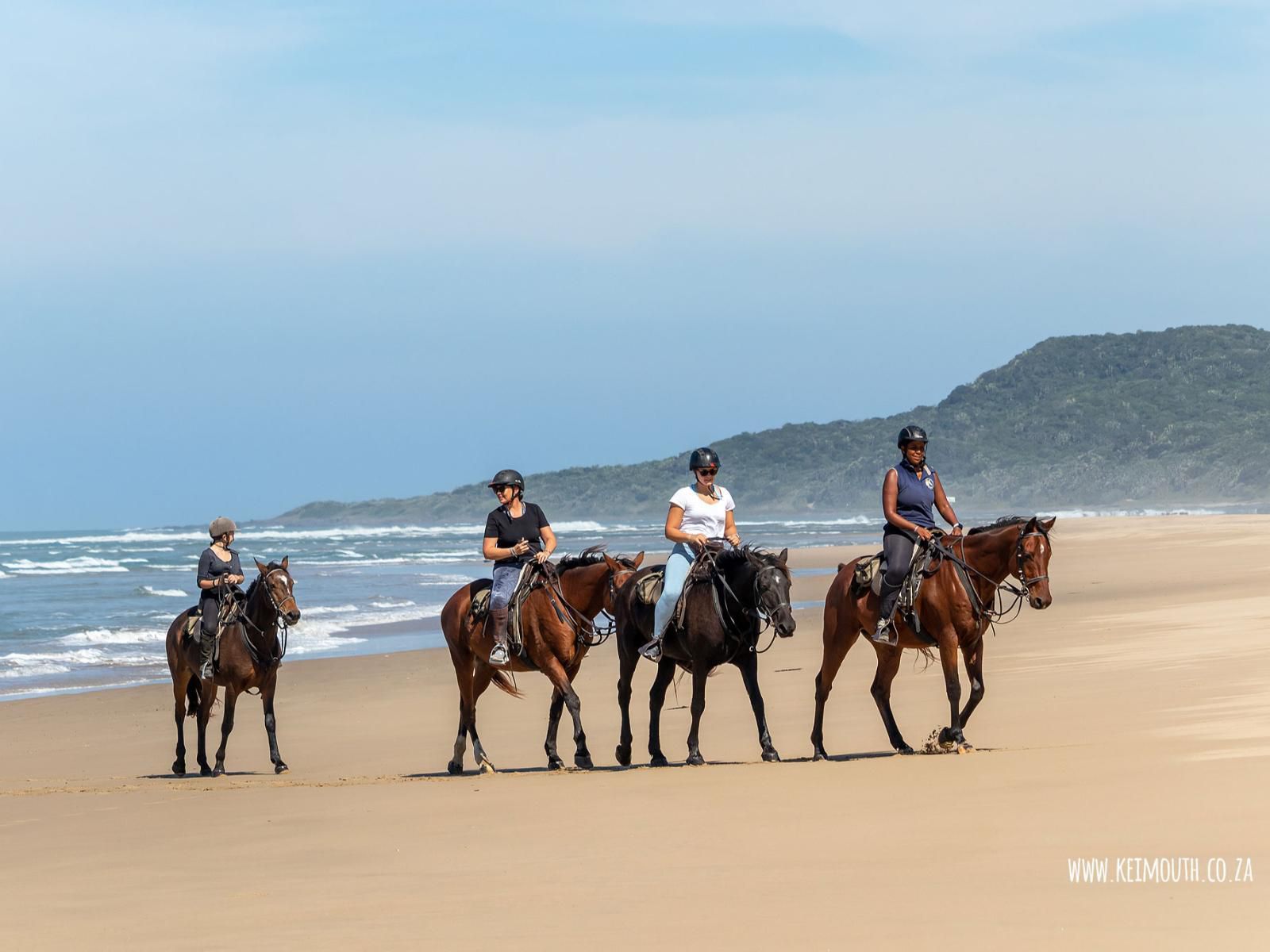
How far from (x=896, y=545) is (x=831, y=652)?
3.87 ft

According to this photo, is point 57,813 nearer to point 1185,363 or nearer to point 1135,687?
point 1135,687

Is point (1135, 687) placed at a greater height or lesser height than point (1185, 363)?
lesser

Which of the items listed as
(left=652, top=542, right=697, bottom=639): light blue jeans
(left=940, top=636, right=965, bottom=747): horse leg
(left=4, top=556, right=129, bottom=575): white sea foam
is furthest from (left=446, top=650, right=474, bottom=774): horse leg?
(left=4, top=556, right=129, bottom=575): white sea foam

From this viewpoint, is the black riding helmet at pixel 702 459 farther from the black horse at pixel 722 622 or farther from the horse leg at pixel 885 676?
the horse leg at pixel 885 676

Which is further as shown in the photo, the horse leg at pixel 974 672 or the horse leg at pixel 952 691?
the horse leg at pixel 974 672

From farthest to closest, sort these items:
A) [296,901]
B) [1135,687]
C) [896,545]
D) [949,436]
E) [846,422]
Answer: [846,422] → [949,436] → [1135,687] → [896,545] → [296,901]

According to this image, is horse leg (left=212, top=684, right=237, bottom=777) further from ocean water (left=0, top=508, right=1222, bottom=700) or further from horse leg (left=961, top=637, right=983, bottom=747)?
ocean water (left=0, top=508, right=1222, bottom=700)

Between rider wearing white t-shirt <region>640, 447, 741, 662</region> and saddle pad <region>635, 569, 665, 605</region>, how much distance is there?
0.08 metres

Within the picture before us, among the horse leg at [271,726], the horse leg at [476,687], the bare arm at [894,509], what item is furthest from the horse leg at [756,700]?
the horse leg at [271,726]

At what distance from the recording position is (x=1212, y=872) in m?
6.25

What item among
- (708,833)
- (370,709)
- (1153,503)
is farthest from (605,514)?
(708,833)

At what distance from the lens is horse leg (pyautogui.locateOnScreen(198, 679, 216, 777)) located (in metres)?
12.9

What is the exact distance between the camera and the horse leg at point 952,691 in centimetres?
1050

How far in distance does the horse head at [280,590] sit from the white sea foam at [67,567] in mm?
41840
